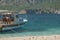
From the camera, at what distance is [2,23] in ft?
108

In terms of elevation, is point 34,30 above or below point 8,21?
below

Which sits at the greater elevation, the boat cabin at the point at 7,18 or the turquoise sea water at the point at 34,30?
the boat cabin at the point at 7,18

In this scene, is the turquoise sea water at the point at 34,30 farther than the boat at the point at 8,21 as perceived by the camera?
No

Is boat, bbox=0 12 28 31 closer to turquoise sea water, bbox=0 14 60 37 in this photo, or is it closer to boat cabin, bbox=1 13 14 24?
boat cabin, bbox=1 13 14 24

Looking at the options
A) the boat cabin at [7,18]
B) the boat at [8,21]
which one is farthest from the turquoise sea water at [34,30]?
the boat cabin at [7,18]

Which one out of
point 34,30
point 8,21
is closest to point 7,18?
point 8,21

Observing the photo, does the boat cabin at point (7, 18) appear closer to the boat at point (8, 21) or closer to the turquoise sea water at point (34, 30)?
the boat at point (8, 21)

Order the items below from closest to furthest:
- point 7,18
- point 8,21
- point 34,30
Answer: point 7,18, point 8,21, point 34,30

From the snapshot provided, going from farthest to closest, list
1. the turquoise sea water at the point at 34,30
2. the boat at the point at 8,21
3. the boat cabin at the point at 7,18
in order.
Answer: the boat cabin at the point at 7,18
the boat at the point at 8,21
the turquoise sea water at the point at 34,30

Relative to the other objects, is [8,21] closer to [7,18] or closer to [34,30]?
[7,18]

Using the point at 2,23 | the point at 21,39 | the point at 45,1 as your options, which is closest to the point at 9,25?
the point at 2,23

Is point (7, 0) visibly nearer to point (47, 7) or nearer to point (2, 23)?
point (47, 7)

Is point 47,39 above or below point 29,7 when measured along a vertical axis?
above

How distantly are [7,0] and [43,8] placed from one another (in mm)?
29330
